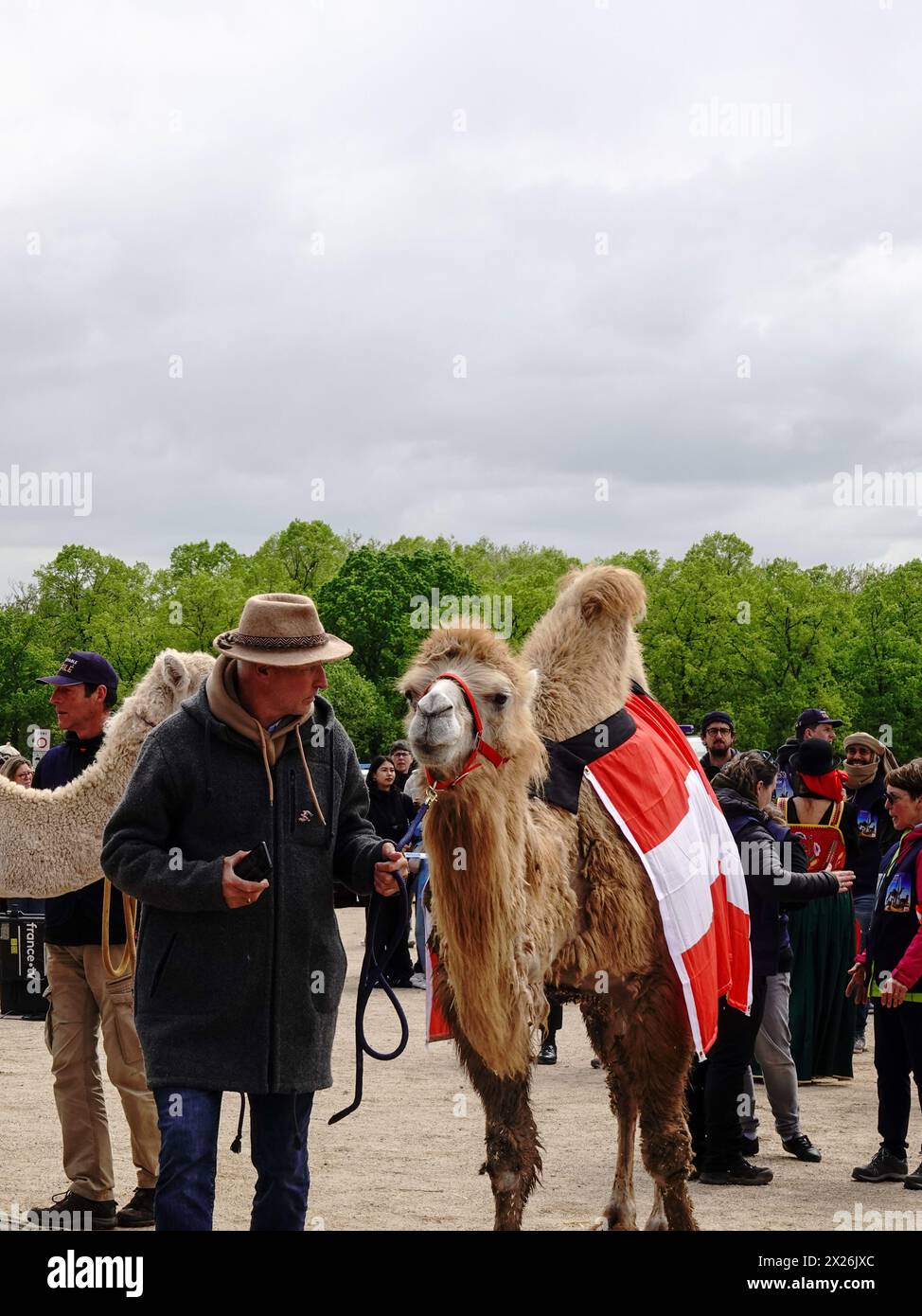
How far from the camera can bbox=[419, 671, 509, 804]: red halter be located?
5004 millimetres

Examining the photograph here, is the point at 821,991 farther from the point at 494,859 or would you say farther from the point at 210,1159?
the point at 210,1159

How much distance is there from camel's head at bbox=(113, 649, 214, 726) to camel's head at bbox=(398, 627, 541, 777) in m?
1.25

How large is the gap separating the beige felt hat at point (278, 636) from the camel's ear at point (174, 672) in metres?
1.90

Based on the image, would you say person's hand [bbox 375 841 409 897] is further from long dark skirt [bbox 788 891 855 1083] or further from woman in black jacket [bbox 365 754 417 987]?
woman in black jacket [bbox 365 754 417 987]

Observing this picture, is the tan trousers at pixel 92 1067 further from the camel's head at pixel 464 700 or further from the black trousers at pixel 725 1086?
the black trousers at pixel 725 1086

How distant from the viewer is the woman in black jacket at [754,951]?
7672 mm

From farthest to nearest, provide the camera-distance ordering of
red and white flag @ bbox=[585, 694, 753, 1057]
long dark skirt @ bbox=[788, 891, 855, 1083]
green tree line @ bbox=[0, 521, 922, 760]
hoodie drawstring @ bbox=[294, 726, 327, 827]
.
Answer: green tree line @ bbox=[0, 521, 922, 760] → long dark skirt @ bbox=[788, 891, 855, 1083] → red and white flag @ bbox=[585, 694, 753, 1057] → hoodie drawstring @ bbox=[294, 726, 327, 827]

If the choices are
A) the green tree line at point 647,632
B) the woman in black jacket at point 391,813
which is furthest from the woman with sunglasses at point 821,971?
the green tree line at point 647,632

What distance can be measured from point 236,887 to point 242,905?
0.34ft

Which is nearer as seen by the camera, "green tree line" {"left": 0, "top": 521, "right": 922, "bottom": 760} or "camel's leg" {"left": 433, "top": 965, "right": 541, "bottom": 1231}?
"camel's leg" {"left": 433, "top": 965, "right": 541, "bottom": 1231}

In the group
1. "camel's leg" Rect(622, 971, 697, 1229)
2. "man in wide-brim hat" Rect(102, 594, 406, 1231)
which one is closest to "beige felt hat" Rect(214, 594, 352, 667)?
"man in wide-brim hat" Rect(102, 594, 406, 1231)
